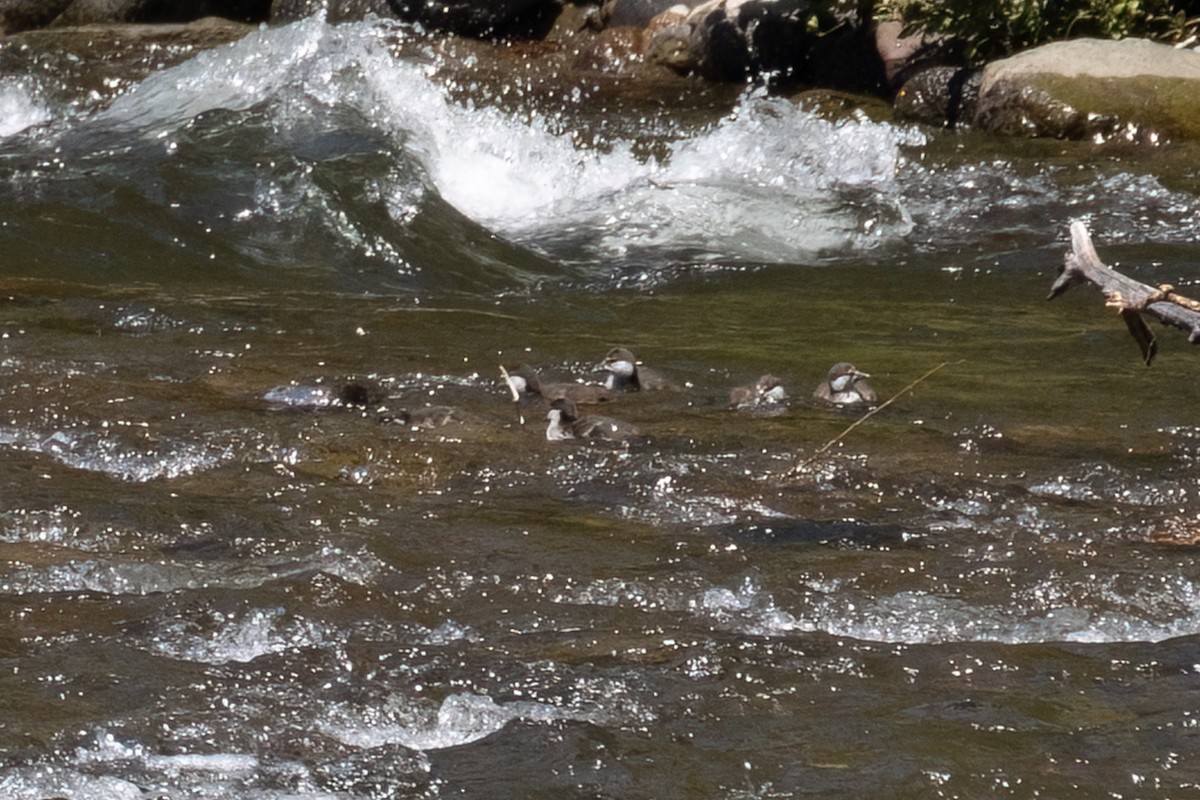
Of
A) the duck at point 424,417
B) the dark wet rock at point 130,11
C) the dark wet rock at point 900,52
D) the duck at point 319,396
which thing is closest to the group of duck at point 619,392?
the duck at point 424,417

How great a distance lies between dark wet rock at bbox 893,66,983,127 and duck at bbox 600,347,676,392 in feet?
23.1

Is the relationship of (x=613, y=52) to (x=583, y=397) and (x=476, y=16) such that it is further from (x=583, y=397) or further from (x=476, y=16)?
(x=583, y=397)

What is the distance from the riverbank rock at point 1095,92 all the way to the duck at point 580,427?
7.15 m

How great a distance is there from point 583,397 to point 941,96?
7.91 meters

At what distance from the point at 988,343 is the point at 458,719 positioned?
16.1 ft

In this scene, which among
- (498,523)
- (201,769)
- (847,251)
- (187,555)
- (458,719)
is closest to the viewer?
(201,769)

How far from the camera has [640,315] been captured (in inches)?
358

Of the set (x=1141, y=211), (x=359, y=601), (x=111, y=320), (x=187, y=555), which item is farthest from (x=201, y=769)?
(x=1141, y=211)

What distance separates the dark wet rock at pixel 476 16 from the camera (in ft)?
59.4

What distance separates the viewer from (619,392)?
7.23 meters

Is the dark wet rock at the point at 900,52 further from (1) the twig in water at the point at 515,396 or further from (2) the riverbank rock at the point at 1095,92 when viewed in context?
(1) the twig in water at the point at 515,396

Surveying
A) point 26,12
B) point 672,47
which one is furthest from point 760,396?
point 26,12

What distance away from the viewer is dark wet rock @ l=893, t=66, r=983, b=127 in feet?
45.3

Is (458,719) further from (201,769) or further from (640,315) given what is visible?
(640,315)
